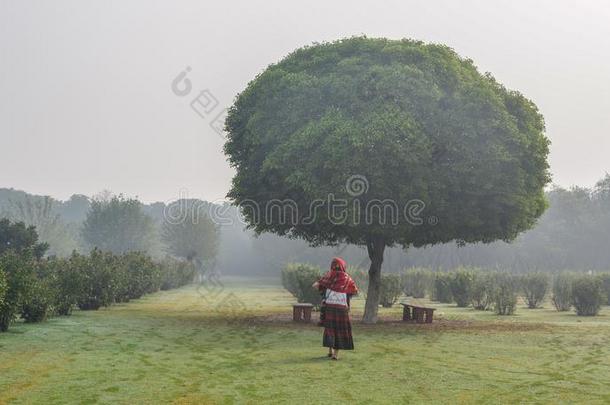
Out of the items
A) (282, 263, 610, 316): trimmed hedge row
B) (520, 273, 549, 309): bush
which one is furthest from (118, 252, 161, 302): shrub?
(520, 273, 549, 309): bush

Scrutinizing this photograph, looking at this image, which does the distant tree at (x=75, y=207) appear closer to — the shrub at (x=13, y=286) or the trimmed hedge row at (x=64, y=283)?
the trimmed hedge row at (x=64, y=283)

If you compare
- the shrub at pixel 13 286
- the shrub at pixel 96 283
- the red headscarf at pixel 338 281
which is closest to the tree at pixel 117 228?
the shrub at pixel 96 283

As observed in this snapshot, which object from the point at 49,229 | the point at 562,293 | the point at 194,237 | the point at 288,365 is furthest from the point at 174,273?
the point at 49,229

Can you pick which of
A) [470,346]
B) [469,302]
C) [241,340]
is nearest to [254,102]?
[241,340]

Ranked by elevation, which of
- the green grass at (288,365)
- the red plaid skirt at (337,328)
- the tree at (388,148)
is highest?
the tree at (388,148)

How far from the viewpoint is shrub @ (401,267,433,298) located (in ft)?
139

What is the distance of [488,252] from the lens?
7631cm

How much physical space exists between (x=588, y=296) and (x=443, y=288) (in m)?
9.63

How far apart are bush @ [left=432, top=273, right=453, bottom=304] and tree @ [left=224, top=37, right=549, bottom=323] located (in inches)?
550

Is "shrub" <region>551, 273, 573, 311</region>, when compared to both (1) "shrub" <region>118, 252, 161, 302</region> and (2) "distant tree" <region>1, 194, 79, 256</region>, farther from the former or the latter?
(2) "distant tree" <region>1, 194, 79, 256</region>

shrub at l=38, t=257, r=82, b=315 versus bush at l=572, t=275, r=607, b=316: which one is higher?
bush at l=572, t=275, r=607, b=316

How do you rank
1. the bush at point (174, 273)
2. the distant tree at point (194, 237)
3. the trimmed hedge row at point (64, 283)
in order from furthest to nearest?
the distant tree at point (194, 237)
the bush at point (174, 273)
the trimmed hedge row at point (64, 283)

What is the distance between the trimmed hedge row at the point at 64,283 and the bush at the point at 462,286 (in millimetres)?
17808

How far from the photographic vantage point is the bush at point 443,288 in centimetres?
3534
